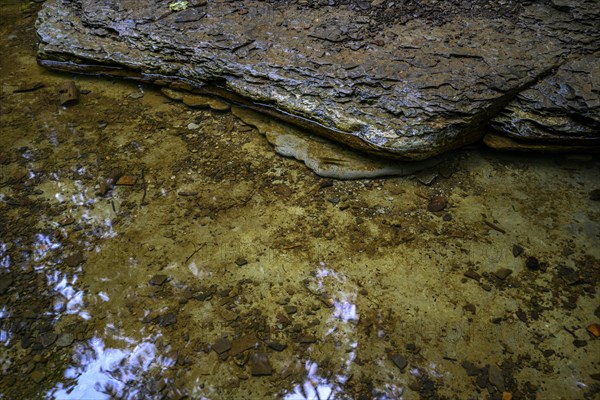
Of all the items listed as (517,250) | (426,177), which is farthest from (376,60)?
(517,250)

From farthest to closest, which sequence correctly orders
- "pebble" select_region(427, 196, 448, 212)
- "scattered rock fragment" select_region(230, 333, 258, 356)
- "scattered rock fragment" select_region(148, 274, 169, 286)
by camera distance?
"pebble" select_region(427, 196, 448, 212), "scattered rock fragment" select_region(148, 274, 169, 286), "scattered rock fragment" select_region(230, 333, 258, 356)

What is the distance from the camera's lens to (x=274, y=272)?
2.23 metres

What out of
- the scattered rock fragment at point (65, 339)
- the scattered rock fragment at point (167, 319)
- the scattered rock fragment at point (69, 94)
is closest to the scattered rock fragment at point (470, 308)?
the scattered rock fragment at point (167, 319)

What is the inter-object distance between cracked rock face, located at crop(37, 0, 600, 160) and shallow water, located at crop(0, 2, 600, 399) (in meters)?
0.27

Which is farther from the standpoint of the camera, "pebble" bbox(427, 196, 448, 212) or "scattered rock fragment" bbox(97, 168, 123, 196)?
"scattered rock fragment" bbox(97, 168, 123, 196)

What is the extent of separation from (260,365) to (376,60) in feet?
6.53

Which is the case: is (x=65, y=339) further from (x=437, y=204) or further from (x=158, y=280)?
(x=437, y=204)

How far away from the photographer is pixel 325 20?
10.4 ft

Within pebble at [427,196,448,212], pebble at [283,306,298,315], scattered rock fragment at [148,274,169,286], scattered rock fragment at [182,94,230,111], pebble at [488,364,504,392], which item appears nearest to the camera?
pebble at [488,364,504,392]

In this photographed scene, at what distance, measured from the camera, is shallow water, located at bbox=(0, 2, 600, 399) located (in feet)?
6.19

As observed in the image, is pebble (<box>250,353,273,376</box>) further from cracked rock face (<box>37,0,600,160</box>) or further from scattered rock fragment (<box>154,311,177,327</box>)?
cracked rock face (<box>37,0,600,160</box>)

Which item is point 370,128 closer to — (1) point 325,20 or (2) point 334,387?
(1) point 325,20

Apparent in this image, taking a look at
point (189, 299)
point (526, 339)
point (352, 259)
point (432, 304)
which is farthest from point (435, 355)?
point (189, 299)

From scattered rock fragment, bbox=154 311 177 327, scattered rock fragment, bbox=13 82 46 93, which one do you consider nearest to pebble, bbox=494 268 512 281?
scattered rock fragment, bbox=154 311 177 327
